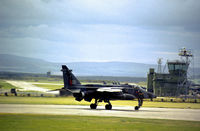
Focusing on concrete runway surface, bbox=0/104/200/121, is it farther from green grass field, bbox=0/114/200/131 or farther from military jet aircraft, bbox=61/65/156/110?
green grass field, bbox=0/114/200/131

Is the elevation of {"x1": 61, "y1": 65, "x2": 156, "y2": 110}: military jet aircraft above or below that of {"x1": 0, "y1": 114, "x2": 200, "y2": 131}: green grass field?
above

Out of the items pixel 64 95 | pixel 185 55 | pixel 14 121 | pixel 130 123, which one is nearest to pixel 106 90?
pixel 130 123

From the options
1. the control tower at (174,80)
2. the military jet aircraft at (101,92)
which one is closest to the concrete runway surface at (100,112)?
the military jet aircraft at (101,92)

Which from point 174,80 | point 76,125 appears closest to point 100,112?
point 76,125

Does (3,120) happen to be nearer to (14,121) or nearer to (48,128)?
(14,121)

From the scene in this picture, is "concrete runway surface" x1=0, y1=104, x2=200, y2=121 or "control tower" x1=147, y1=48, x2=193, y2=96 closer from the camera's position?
"concrete runway surface" x1=0, y1=104, x2=200, y2=121

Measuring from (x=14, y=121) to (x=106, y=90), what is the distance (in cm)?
1595

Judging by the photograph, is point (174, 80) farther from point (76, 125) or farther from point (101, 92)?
point (76, 125)

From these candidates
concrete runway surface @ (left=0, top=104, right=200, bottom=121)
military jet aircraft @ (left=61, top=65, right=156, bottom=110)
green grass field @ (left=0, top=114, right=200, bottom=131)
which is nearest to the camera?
green grass field @ (left=0, top=114, right=200, bottom=131)

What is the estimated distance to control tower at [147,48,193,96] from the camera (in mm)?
87812

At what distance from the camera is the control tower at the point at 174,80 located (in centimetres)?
8781

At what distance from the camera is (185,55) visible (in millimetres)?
87688

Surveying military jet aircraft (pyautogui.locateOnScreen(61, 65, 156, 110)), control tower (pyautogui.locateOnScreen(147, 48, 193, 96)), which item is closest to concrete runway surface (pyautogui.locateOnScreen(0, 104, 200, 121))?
military jet aircraft (pyautogui.locateOnScreen(61, 65, 156, 110))

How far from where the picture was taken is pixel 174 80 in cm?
8938
